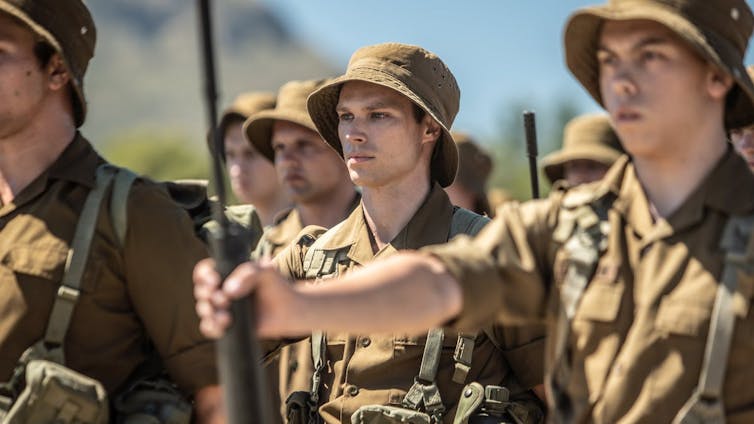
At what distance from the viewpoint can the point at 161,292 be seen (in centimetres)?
543

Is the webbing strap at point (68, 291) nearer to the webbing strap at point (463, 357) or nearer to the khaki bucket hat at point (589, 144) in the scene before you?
the webbing strap at point (463, 357)

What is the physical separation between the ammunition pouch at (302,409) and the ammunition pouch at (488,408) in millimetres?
742

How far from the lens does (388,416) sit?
6.06 m

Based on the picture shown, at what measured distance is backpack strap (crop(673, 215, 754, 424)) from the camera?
416 centimetres

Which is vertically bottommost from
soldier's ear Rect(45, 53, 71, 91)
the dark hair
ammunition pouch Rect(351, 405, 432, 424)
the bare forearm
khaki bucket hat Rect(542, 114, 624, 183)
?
khaki bucket hat Rect(542, 114, 624, 183)

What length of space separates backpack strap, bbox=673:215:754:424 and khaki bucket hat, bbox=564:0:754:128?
65cm

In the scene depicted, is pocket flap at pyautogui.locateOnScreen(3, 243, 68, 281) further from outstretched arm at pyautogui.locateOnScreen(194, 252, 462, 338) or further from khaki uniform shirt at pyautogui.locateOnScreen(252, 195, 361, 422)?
khaki uniform shirt at pyautogui.locateOnScreen(252, 195, 361, 422)

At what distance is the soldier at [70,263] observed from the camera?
17.5ft

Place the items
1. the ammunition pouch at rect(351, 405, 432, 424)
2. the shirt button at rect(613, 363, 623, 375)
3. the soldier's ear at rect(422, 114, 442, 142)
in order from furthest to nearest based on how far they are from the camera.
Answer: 1. the soldier's ear at rect(422, 114, 442, 142)
2. the ammunition pouch at rect(351, 405, 432, 424)
3. the shirt button at rect(613, 363, 623, 375)

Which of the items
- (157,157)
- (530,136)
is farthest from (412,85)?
(157,157)

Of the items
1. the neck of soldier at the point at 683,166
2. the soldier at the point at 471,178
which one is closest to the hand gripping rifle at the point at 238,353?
the neck of soldier at the point at 683,166

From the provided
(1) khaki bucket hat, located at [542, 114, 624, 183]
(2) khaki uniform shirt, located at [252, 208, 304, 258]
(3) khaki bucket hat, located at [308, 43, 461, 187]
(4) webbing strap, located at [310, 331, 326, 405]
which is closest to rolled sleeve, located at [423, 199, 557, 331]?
(4) webbing strap, located at [310, 331, 326, 405]

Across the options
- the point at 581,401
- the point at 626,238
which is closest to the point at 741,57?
the point at 626,238

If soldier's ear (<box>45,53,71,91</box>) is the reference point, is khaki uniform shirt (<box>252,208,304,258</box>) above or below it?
below
